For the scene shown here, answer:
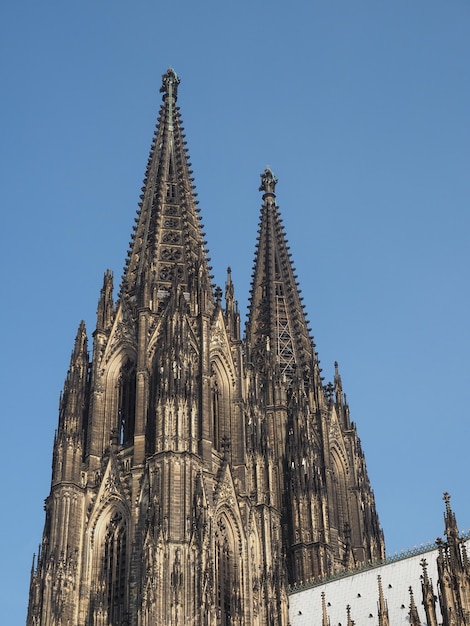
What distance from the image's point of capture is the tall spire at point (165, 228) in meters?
59.3

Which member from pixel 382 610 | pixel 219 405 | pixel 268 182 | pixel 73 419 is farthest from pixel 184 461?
pixel 268 182

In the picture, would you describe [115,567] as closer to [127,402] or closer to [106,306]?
[127,402]

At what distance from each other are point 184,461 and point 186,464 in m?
0.16

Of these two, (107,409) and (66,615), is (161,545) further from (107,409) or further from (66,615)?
(107,409)

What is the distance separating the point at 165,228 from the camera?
62781mm

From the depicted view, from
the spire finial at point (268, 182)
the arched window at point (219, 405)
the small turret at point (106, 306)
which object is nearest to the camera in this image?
Result: the arched window at point (219, 405)

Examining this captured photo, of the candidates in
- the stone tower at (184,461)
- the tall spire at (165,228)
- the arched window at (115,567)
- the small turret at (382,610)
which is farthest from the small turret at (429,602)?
the tall spire at (165,228)

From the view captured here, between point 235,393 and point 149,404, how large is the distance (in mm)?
5246

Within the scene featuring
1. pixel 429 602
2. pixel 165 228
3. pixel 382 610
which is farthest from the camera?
pixel 165 228

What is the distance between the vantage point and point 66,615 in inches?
1911

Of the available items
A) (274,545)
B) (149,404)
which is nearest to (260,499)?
(274,545)

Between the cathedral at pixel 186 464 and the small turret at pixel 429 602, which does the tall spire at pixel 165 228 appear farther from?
the small turret at pixel 429 602

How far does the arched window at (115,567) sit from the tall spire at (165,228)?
11687 mm

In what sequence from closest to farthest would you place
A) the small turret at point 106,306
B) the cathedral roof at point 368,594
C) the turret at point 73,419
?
the cathedral roof at point 368,594, the turret at point 73,419, the small turret at point 106,306
